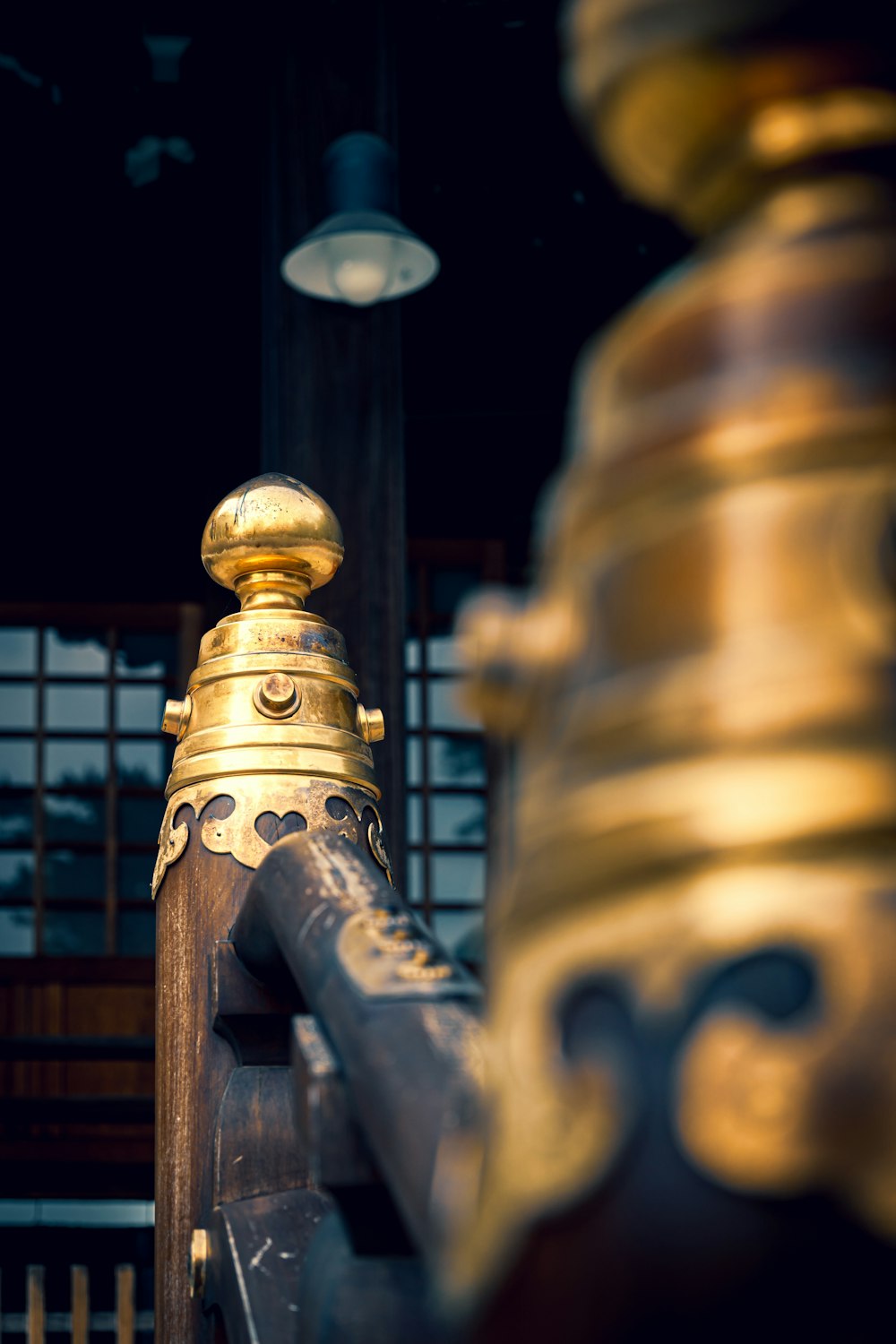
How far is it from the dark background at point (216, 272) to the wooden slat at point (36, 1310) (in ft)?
4.80

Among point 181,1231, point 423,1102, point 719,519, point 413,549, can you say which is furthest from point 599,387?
point 413,549

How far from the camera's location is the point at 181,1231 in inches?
40.9

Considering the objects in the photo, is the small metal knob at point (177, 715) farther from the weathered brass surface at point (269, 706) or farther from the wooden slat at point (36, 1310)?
the wooden slat at point (36, 1310)

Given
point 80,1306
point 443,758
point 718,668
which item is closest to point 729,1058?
point 718,668

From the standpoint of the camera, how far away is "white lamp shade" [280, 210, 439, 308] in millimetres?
2902

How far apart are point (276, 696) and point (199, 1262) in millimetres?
310

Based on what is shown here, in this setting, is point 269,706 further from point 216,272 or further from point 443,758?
point 443,758

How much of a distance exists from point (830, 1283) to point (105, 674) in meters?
5.27

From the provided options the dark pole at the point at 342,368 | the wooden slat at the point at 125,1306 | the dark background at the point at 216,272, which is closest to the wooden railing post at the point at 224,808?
the wooden slat at the point at 125,1306

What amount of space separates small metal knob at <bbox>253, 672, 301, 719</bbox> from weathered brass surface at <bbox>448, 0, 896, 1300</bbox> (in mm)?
719

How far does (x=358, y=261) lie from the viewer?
296 cm

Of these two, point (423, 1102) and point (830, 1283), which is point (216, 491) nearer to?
point (423, 1102)

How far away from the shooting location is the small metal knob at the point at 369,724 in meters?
1.12

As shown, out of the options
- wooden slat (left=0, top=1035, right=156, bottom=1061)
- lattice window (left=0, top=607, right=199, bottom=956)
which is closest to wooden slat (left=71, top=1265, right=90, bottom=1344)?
wooden slat (left=0, top=1035, right=156, bottom=1061)
